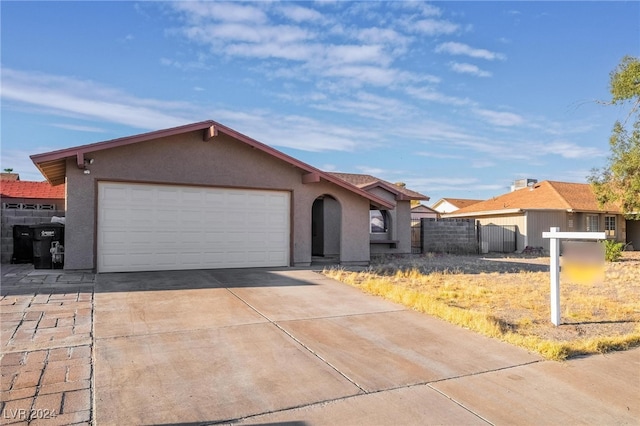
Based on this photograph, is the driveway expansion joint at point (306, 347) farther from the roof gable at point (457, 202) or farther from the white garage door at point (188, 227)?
the roof gable at point (457, 202)

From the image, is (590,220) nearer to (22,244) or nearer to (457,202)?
(457,202)

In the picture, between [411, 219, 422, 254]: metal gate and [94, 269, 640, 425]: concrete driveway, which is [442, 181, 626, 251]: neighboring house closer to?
[411, 219, 422, 254]: metal gate

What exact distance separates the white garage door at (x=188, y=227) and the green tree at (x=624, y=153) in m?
15.5

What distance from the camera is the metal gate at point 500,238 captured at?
86.3ft

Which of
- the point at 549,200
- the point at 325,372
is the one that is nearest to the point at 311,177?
the point at 325,372

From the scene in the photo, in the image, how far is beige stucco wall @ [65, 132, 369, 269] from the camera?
10789 mm

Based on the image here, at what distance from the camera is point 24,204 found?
20.0 metres

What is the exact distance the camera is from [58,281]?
9320 millimetres

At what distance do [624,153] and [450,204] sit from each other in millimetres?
32088

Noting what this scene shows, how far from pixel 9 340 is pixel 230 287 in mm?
4475

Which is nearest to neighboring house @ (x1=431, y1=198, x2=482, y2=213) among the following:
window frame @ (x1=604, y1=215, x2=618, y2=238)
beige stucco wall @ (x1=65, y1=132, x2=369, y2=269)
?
window frame @ (x1=604, y1=215, x2=618, y2=238)

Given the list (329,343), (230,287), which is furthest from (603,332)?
(230,287)

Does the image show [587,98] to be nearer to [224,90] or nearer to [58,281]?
[224,90]

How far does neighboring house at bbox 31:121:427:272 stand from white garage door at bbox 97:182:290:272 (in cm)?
3
